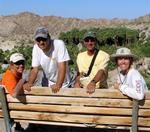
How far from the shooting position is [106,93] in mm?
4648

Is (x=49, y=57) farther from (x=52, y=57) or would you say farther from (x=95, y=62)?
(x=95, y=62)

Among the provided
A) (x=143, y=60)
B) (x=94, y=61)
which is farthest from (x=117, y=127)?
(x=143, y=60)

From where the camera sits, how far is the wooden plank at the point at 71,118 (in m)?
4.81

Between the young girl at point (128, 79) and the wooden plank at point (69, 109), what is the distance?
10.2 inches

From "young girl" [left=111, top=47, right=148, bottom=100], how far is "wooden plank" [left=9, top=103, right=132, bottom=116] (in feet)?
0.85

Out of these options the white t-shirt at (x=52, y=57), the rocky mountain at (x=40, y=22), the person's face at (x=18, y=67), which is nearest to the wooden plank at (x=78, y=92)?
the person's face at (x=18, y=67)

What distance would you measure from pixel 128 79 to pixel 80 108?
61 centimetres

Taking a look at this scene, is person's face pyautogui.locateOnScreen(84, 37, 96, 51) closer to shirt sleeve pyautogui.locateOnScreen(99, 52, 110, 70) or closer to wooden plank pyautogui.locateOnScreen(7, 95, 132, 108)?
shirt sleeve pyautogui.locateOnScreen(99, 52, 110, 70)

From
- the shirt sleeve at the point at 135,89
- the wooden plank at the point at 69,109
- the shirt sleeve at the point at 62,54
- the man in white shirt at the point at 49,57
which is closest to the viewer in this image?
the shirt sleeve at the point at 135,89

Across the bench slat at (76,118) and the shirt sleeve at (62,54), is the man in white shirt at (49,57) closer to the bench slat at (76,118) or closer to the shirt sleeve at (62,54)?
the shirt sleeve at (62,54)

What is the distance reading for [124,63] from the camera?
4965 mm

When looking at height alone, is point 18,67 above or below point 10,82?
above

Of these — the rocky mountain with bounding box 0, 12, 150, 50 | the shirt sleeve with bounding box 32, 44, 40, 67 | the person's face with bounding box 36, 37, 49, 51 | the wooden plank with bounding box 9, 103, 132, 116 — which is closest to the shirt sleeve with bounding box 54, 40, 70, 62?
the person's face with bounding box 36, 37, 49, 51

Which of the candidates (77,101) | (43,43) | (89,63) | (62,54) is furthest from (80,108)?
(89,63)
